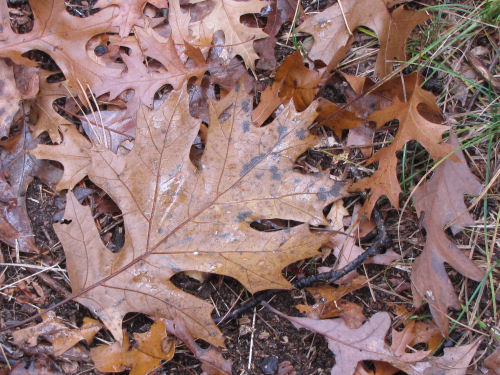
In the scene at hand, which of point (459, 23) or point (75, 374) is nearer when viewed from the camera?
point (75, 374)

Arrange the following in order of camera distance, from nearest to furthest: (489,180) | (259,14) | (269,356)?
1. (269,356)
2. (489,180)
3. (259,14)

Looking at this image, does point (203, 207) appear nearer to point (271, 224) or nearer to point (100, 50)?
point (271, 224)

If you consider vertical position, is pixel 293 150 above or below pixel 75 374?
above

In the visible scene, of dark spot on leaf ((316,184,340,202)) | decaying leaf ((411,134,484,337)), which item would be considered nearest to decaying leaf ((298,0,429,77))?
decaying leaf ((411,134,484,337))

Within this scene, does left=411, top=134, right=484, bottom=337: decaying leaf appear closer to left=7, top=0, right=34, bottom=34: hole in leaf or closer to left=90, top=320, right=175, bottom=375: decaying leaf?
left=90, top=320, right=175, bottom=375: decaying leaf

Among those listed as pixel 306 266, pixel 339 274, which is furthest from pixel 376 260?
pixel 306 266

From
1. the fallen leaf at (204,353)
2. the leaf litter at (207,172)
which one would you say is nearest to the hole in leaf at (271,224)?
the leaf litter at (207,172)

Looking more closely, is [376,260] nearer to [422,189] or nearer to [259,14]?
[422,189]
